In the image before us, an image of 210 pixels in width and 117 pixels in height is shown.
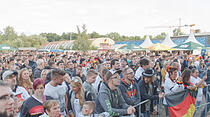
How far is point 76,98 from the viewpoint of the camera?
3912mm

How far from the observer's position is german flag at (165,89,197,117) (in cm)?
470

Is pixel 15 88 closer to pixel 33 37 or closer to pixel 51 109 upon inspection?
pixel 51 109

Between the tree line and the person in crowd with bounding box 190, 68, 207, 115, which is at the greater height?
the tree line

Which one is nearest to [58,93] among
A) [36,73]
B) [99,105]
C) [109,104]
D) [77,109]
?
[77,109]

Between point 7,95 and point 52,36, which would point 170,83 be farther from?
point 52,36

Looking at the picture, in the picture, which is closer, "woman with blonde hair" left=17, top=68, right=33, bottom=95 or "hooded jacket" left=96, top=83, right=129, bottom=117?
"hooded jacket" left=96, top=83, right=129, bottom=117

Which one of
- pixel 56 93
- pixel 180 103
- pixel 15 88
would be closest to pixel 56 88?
pixel 56 93

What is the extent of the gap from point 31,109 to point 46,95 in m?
0.48

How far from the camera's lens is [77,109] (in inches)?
150

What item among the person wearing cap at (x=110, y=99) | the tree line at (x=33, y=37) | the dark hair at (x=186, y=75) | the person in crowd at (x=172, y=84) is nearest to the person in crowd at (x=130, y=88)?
the person wearing cap at (x=110, y=99)

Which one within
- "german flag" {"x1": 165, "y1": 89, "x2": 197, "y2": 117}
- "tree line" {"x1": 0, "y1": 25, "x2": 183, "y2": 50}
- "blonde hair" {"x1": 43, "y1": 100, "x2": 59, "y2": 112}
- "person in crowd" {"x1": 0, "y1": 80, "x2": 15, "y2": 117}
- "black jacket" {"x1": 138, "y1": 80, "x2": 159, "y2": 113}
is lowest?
"german flag" {"x1": 165, "y1": 89, "x2": 197, "y2": 117}

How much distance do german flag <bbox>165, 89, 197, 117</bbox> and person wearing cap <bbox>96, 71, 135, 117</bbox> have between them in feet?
5.89

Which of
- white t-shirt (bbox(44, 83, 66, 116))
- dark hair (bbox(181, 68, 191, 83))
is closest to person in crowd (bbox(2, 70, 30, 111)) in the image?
white t-shirt (bbox(44, 83, 66, 116))

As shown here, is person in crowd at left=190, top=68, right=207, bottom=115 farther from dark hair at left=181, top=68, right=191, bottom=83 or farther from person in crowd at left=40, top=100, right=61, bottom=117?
person in crowd at left=40, top=100, right=61, bottom=117
